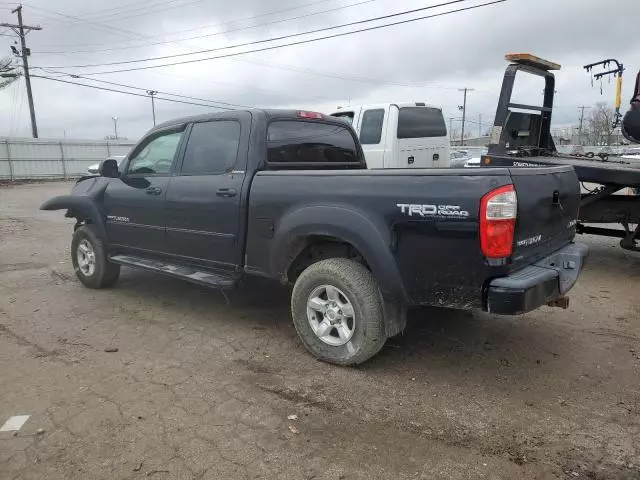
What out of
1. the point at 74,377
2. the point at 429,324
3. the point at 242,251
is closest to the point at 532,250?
the point at 429,324

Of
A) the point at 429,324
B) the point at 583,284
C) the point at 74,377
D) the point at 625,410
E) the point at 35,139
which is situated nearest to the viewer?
the point at 625,410

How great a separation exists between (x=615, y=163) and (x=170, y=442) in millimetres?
6310

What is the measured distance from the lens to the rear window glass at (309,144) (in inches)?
180

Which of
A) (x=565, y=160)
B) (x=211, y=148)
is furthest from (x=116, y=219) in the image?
(x=565, y=160)

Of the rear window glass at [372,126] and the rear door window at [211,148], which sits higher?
the rear window glass at [372,126]

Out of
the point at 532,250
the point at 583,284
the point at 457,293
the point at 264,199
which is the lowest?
the point at 583,284

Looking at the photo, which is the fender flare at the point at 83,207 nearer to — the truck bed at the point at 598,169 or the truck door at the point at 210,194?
the truck door at the point at 210,194

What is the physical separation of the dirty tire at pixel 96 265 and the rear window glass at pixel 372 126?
15.9 ft

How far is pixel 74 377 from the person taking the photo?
3752mm

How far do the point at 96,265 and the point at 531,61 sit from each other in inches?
237

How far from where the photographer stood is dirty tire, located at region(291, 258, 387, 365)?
362 cm

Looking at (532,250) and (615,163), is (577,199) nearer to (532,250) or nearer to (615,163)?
(532,250)

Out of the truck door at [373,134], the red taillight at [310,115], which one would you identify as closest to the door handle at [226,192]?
the red taillight at [310,115]

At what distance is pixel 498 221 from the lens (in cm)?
306
